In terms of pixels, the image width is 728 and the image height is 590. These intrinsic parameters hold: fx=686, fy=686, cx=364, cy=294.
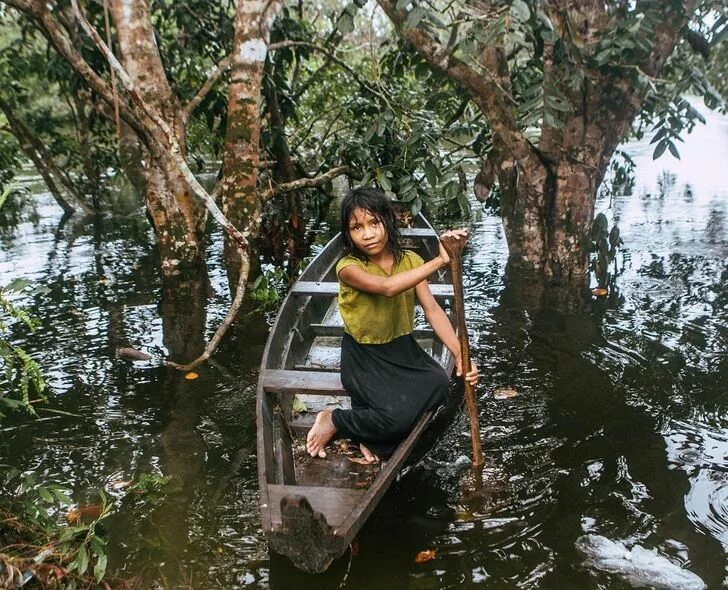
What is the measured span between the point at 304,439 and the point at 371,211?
4.10 feet

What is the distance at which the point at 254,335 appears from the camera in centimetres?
552

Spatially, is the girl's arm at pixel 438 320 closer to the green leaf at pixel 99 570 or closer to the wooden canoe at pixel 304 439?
the wooden canoe at pixel 304 439

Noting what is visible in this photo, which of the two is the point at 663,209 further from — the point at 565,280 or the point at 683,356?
the point at 683,356

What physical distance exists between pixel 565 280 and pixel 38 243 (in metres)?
6.69

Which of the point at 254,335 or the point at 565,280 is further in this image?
the point at 565,280

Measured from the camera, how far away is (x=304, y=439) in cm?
348

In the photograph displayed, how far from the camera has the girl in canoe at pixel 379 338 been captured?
301 cm

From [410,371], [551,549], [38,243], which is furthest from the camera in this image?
[38,243]

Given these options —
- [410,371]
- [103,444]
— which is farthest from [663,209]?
[103,444]

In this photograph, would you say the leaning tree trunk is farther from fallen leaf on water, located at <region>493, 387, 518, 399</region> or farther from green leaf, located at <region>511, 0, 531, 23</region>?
fallen leaf on water, located at <region>493, 387, 518, 399</region>

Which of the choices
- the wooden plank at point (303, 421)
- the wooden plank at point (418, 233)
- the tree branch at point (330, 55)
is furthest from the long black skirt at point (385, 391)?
the tree branch at point (330, 55)

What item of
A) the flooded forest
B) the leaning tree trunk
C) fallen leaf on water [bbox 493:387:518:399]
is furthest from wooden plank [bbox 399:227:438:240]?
the leaning tree trunk

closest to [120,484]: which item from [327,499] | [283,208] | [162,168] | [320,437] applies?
[320,437]

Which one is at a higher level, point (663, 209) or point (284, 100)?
point (284, 100)
